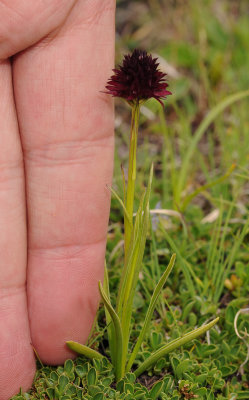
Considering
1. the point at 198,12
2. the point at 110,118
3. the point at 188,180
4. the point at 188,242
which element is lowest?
the point at 188,242

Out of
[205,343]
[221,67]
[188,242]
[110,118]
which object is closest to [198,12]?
[221,67]

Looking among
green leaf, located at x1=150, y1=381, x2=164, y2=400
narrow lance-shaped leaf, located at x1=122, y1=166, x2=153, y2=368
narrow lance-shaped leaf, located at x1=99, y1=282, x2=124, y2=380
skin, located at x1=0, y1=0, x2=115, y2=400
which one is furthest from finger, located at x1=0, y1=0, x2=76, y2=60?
green leaf, located at x1=150, y1=381, x2=164, y2=400

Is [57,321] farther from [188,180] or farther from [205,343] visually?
[188,180]

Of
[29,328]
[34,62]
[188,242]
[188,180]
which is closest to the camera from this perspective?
[34,62]

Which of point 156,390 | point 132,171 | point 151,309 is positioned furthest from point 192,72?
point 156,390

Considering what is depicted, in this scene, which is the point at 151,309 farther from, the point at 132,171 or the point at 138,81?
the point at 138,81

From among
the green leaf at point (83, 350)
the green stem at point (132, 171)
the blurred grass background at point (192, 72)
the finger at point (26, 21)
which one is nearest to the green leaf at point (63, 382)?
the green leaf at point (83, 350)

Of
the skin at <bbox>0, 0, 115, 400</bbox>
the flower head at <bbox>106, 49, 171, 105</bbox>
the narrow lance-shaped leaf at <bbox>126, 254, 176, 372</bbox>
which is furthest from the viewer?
the skin at <bbox>0, 0, 115, 400</bbox>

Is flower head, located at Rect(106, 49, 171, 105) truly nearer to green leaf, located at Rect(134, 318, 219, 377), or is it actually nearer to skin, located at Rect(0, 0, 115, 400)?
skin, located at Rect(0, 0, 115, 400)

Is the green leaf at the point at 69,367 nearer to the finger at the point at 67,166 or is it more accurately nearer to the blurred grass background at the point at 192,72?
the finger at the point at 67,166
